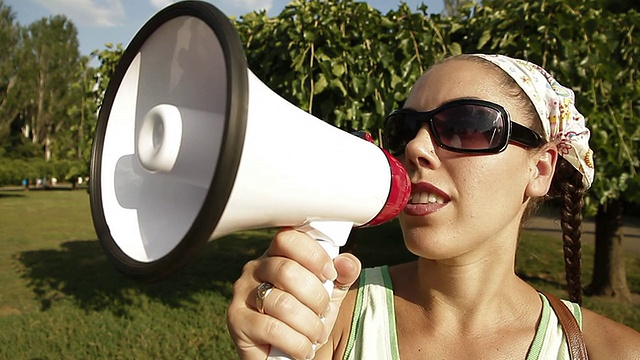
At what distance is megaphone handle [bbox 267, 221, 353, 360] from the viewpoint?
37.8 inches

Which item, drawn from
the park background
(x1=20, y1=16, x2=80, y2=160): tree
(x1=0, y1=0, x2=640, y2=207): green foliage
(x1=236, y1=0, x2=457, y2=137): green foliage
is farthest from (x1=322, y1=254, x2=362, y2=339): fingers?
(x1=20, y1=16, x2=80, y2=160): tree

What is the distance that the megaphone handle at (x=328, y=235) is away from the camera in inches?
37.8

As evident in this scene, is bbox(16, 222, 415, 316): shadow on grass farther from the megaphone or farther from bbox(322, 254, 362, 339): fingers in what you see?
the megaphone

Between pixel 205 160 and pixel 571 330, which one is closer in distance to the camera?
pixel 205 160

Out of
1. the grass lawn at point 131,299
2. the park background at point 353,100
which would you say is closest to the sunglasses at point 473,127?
the park background at point 353,100

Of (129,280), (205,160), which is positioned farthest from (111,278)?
(205,160)

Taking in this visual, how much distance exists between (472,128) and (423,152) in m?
0.13

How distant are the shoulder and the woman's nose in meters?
0.61

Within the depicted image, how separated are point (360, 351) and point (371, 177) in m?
0.54

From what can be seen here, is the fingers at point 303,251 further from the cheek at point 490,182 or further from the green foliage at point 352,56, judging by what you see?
the green foliage at point 352,56

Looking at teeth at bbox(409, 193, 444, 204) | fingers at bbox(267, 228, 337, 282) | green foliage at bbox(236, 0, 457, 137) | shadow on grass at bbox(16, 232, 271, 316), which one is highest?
green foliage at bbox(236, 0, 457, 137)

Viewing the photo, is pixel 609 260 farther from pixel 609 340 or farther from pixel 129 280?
pixel 129 280

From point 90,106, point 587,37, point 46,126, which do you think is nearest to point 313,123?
point 587,37

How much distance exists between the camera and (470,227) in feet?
3.91
